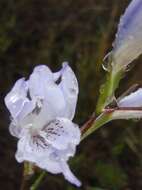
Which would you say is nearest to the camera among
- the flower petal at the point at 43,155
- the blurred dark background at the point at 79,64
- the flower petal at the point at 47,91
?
the flower petal at the point at 43,155

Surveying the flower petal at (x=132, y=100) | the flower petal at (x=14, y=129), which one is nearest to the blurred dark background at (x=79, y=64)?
the flower petal at (x=132, y=100)

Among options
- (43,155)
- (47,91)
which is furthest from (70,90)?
(43,155)

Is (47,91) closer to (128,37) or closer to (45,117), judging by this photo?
(45,117)

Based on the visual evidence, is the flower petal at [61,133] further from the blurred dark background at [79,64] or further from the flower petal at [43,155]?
the blurred dark background at [79,64]

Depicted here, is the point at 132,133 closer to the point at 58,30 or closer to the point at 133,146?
the point at 133,146

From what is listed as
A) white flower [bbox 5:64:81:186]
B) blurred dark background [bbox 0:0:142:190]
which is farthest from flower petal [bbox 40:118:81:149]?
blurred dark background [bbox 0:0:142:190]

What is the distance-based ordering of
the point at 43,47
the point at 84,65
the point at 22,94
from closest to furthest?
the point at 22,94
the point at 84,65
the point at 43,47

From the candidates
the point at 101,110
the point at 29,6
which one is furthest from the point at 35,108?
the point at 29,6
